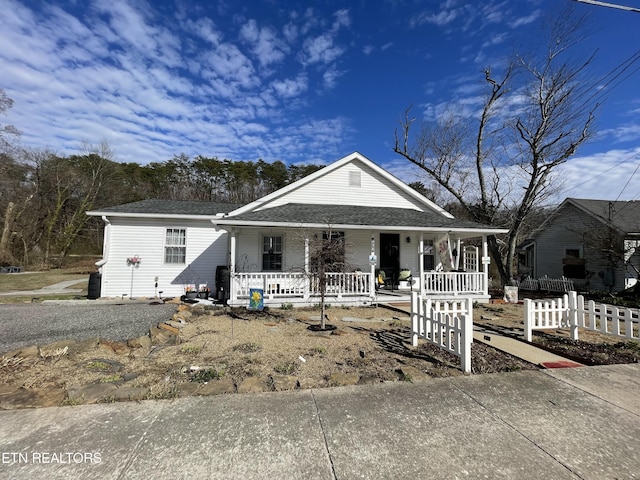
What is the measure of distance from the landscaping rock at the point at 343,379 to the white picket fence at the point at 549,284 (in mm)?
15866

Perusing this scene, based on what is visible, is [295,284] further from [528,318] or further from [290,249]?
[528,318]

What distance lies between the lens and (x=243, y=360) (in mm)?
4898

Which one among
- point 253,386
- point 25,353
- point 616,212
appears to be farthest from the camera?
point 616,212

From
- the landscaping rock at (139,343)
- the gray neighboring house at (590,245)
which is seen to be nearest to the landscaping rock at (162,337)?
the landscaping rock at (139,343)

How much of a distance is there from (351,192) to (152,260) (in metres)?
8.74

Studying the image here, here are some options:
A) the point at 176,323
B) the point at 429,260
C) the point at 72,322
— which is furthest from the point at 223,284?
the point at 429,260

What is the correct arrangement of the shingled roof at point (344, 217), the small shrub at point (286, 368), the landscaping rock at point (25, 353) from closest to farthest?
the small shrub at point (286, 368), the landscaping rock at point (25, 353), the shingled roof at point (344, 217)

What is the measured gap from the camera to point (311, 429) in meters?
2.99

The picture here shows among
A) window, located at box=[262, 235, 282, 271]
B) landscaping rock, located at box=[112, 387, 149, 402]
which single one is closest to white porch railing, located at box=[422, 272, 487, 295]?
window, located at box=[262, 235, 282, 271]

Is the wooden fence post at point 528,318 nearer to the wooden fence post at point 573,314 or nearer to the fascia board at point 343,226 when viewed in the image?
the wooden fence post at point 573,314

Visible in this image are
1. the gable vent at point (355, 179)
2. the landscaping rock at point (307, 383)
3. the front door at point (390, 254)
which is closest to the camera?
the landscaping rock at point (307, 383)

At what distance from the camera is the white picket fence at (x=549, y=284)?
55.3ft

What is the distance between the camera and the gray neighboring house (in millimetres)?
15586

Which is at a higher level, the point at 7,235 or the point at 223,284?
the point at 7,235
